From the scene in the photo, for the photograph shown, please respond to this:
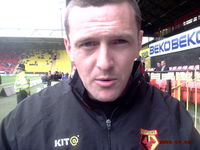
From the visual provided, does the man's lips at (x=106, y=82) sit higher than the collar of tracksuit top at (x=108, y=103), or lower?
higher

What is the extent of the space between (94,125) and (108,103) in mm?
133

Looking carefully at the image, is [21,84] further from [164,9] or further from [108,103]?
[164,9]

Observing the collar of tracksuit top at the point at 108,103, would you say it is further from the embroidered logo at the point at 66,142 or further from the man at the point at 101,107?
the embroidered logo at the point at 66,142

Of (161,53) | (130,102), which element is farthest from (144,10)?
(130,102)

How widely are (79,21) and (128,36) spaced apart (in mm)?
243

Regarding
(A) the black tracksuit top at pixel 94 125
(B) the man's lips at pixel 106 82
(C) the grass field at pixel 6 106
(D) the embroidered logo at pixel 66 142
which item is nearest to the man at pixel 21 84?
(C) the grass field at pixel 6 106

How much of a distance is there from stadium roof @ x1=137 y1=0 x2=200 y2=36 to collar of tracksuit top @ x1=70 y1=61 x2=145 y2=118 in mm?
10896

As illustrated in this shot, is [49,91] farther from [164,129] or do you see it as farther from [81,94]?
[164,129]

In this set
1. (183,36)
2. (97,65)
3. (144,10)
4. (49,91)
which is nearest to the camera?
(97,65)

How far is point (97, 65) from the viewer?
825mm

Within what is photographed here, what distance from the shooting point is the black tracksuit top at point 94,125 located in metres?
0.86

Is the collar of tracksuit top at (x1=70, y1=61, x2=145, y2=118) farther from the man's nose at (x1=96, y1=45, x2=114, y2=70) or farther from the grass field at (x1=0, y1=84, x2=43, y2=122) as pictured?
the grass field at (x1=0, y1=84, x2=43, y2=122)

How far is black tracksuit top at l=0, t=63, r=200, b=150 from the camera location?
862 millimetres

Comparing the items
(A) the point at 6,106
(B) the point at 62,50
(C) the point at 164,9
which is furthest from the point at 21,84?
(B) the point at 62,50
